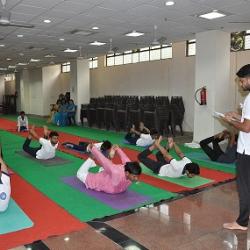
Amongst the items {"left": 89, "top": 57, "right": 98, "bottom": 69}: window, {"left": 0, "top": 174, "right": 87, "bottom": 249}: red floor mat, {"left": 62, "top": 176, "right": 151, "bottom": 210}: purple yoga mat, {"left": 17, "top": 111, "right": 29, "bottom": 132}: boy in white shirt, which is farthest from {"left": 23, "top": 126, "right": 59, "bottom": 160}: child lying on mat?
{"left": 89, "top": 57, "right": 98, "bottom": 69}: window

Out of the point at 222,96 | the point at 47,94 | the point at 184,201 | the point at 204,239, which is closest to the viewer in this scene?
the point at 204,239

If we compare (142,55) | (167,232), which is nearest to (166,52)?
(142,55)

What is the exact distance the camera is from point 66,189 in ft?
14.8

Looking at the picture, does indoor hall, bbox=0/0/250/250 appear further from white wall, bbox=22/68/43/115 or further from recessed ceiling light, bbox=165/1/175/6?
white wall, bbox=22/68/43/115

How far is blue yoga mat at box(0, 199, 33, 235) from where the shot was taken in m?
3.16

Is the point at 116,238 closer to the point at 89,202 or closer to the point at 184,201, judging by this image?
the point at 89,202

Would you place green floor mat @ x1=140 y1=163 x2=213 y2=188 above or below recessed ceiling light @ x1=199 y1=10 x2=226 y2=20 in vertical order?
below

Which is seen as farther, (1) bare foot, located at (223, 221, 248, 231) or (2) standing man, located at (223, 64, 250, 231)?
(1) bare foot, located at (223, 221, 248, 231)

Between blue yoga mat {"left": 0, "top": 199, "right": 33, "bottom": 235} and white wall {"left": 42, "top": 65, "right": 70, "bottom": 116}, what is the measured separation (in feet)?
48.0

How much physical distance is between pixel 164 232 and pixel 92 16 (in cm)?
474

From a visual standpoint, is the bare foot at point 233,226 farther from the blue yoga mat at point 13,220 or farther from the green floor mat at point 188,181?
the blue yoga mat at point 13,220

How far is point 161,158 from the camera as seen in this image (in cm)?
555

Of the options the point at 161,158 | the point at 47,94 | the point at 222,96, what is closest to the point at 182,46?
the point at 222,96

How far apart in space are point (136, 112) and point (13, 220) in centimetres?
735
